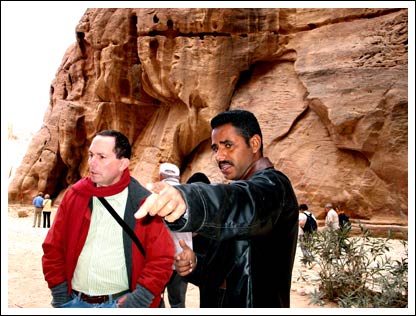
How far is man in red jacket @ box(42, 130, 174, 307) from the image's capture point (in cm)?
190

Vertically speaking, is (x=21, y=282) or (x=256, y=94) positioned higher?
(x=256, y=94)

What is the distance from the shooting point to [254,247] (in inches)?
65.9

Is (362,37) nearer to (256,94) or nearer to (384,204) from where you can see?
(256,94)

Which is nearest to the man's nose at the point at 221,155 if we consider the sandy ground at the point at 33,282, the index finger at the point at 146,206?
the index finger at the point at 146,206

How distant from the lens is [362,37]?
9.37 meters

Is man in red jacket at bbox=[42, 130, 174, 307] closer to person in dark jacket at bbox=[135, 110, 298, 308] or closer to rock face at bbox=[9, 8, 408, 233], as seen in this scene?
person in dark jacket at bbox=[135, 110, 298, 308]

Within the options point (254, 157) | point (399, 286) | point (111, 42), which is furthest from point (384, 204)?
point (111, 42)

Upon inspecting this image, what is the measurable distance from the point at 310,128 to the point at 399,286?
6.37 m

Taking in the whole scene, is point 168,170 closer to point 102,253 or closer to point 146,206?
point 102,253

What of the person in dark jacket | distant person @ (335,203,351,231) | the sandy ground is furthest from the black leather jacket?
distant person @ (335,203,351,231)

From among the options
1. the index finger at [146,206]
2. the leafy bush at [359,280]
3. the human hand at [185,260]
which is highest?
the index finger at [146,206]

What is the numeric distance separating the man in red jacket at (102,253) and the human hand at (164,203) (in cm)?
80

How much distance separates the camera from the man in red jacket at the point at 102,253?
6.24 ft

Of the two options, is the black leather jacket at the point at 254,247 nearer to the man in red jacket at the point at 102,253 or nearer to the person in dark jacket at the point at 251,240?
the person in dark jacket at the point at 251,240
